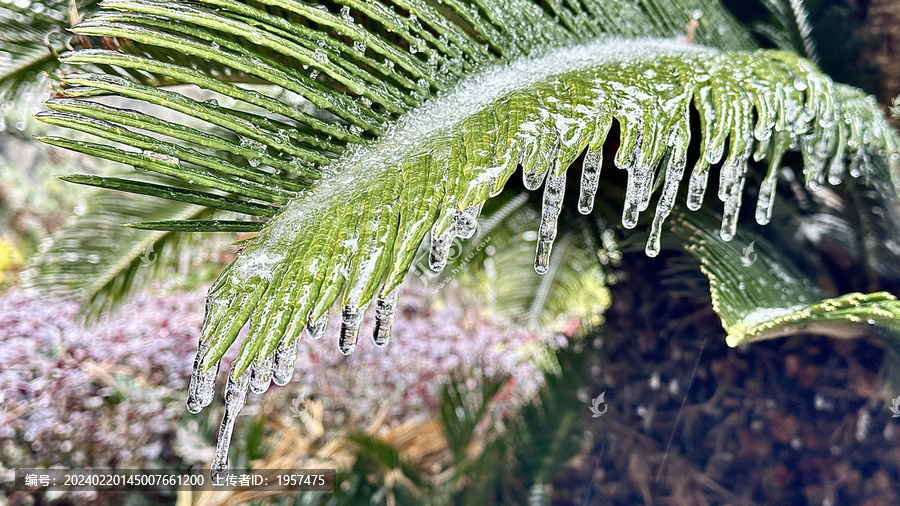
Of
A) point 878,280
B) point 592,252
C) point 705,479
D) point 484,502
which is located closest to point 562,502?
point 484,502

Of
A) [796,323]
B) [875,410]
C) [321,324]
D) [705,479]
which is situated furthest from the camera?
[705,479]

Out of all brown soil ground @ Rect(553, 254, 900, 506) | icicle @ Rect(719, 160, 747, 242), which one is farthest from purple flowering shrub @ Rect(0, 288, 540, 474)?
icicle @ Rect(719, 160, 747, 242)

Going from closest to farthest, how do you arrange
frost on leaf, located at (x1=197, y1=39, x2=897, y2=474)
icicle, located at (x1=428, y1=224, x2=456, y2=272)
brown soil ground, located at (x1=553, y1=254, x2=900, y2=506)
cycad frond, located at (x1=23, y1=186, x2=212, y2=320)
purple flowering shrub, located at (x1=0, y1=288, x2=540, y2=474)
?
1. frost on leaf, located at (x1=197, y1=39, x2=897, y2=474)
2. icicle, located at (x1=428, y1=224, x2=456, y2=272)
3. brown soil ground, located at (x1=553, y1=254, x2=900, y2=506)
4. cycad frond, located at (x1=23, y1=186, x2=212, y2=320)
5. purple flowering shrub, located at (x1=0, y1=288, x2=540, y2=474)

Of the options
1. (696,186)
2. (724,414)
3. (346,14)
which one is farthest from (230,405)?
(724,414)

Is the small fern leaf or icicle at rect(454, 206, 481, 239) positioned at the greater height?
icicle at rect(454, 206, 481, 239)

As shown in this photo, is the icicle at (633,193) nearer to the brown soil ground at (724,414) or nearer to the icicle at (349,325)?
the icicle at (349,325)

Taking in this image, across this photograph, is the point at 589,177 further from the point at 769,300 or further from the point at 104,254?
the point at 104,254

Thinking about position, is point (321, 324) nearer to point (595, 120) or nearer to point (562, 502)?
point (595, 120)

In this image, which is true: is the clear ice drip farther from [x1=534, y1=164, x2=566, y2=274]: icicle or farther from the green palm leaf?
[x1=534, y1=164, x2=566, y2=274]: icicle
